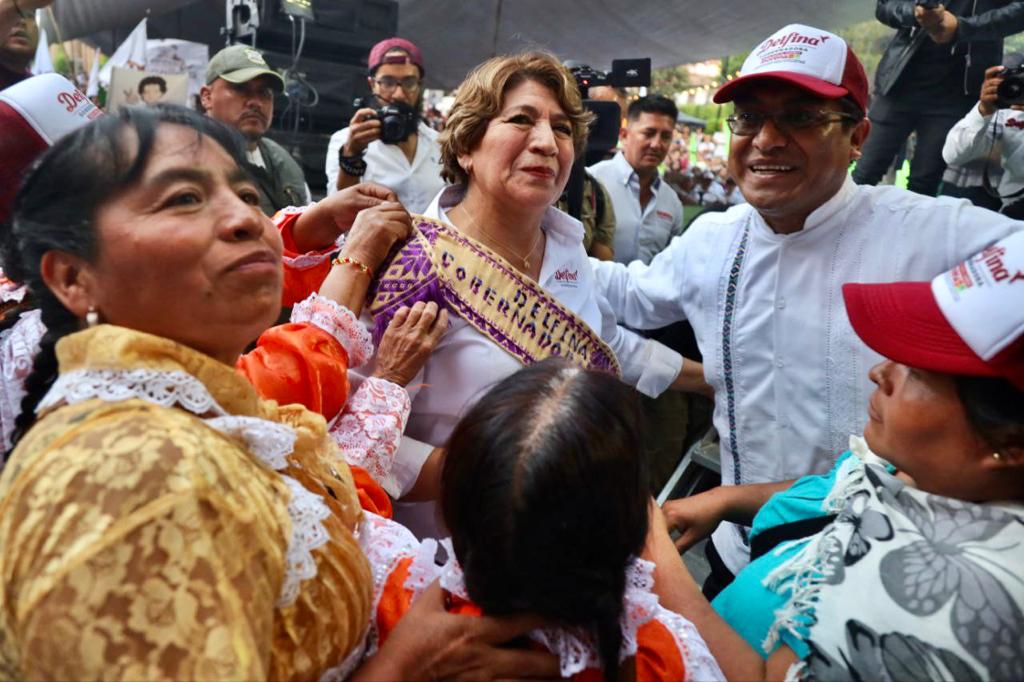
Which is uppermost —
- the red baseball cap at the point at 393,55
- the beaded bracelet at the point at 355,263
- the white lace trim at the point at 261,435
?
the red baseball cap at the point at 393,55

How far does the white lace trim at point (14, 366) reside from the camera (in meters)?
1.42

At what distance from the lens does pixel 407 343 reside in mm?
1719

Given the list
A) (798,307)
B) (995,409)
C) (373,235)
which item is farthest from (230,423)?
(798,307)

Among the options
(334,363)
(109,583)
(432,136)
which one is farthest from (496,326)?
(432,136)

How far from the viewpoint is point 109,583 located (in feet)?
2.33

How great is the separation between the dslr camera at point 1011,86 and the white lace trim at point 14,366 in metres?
3.26

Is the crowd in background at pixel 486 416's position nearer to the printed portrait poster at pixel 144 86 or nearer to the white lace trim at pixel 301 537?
the white lace trim at pixel 301 537

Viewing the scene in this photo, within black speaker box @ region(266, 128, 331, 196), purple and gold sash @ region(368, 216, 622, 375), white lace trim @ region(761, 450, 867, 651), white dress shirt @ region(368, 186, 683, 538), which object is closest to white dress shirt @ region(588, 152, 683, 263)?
black speaker box @ region(266, 128, 331, 196)

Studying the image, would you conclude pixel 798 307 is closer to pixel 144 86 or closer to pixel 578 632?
pixel 578 632

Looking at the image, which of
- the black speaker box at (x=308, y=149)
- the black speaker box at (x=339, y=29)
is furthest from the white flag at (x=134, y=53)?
the black speaker box at (x=308, y=149)

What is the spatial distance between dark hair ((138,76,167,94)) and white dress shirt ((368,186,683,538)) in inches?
126

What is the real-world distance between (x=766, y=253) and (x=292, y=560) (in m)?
1.55

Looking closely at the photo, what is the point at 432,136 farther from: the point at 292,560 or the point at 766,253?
the point at 292,560

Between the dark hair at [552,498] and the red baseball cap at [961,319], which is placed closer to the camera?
the dark hair at [552,498]
